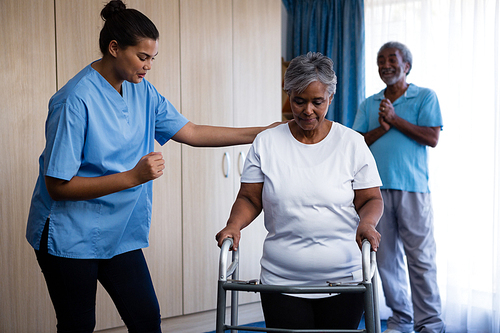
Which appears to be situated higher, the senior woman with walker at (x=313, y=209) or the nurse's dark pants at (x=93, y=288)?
the senior woman with walker at (x=313, y=209)

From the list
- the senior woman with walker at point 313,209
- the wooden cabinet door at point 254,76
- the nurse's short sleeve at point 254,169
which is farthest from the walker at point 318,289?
the wooden cabinet door at point 254,76

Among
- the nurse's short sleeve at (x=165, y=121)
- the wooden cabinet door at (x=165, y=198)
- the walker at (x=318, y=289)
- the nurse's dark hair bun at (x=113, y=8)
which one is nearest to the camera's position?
the walker at (x=318, y=289)

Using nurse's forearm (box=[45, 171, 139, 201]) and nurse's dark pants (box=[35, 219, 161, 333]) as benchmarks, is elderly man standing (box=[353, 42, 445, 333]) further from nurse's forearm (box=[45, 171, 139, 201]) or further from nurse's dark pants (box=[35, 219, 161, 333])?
nurse's forearm (box=[45, 171, 139, 201])

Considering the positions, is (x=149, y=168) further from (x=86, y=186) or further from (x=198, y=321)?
(x=198, y=321)

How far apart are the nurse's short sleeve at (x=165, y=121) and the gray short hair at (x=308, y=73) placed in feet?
1.81

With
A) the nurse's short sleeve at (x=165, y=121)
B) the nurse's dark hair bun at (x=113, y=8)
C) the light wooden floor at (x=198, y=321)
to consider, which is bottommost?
the light wooden floor at (x=198, y=321)

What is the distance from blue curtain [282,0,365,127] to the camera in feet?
10.7

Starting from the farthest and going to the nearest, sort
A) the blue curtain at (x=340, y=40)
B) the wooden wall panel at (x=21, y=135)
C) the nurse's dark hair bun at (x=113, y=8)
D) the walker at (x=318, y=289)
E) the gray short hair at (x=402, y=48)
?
1. the blue curtain at (x=340, y=40)
2. the gray short hair at (x=402, y=48)
3. the wooden wall panel at (x=21, y=135)
4. the nurse's dark hair bun at (x=113, y=8)
5. the walker at (x=318, y=289)

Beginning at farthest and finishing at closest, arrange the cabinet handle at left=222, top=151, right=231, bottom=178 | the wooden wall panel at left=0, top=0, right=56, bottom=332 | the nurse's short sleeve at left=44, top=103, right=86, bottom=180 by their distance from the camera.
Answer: the cabinet handle at left=222, top=151, right=231, bottom=178 → the wooden wall panel at left=0, top=0, right=56, bottom=332 → the nurse's short sleeve at left=44, top=103, right=86, bottom=180

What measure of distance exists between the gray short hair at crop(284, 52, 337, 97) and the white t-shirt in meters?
0.18

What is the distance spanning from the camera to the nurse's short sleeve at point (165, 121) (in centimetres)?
174

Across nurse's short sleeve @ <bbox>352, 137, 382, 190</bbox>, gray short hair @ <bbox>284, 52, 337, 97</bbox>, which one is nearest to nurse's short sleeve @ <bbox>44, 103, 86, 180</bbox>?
gray short hair @ <bbox>284, 52, 337, 97</bbox>

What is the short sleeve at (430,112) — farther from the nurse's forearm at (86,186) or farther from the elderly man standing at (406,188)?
the nurse's forearm at (86,186)

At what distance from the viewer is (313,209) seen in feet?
4.52
